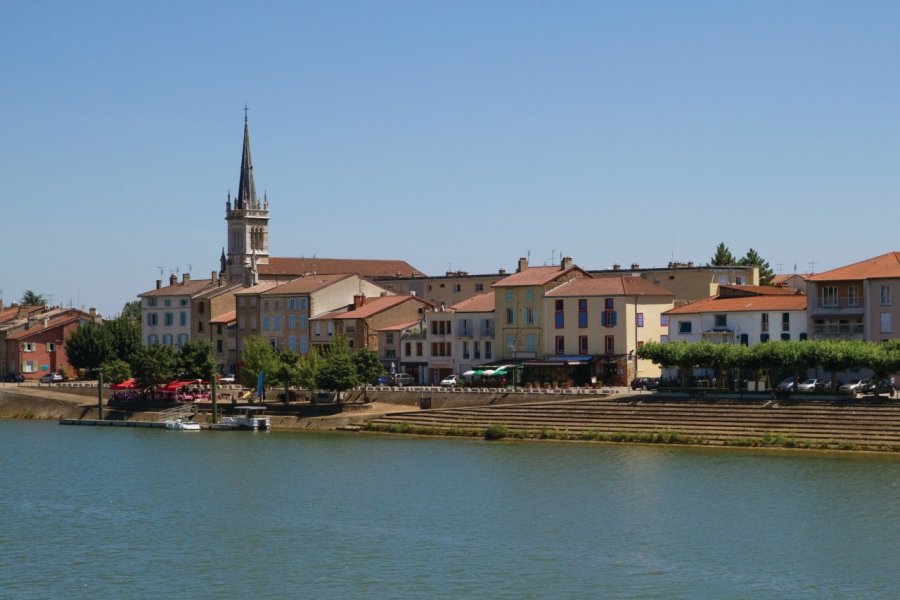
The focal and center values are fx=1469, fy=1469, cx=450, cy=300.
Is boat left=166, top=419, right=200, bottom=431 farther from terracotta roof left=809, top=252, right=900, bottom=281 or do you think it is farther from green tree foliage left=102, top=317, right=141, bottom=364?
terracotta roof left=809, top=252, right=900, bottom=281

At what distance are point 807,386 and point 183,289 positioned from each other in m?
66.5

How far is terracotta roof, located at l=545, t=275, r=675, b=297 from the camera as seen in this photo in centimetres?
9456

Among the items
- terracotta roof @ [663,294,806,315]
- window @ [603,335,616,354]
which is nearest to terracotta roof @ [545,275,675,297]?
terracotta roof @ [663,294,806,315]

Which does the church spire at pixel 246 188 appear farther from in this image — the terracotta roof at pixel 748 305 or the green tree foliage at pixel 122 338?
the terracotta roof at pixel 748 305

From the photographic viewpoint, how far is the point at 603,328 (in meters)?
94.6

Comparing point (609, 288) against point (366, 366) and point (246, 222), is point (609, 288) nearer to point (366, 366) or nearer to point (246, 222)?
point (366, 366)

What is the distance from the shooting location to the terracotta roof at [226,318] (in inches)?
4741

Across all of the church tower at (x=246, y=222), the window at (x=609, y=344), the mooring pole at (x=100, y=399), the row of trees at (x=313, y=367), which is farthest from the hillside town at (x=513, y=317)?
the church tower at (x=246, y=222)

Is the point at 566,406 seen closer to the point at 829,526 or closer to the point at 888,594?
the point at 829,526

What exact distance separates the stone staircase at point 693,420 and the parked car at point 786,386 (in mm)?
2660

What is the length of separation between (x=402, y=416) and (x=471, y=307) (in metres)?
18.6

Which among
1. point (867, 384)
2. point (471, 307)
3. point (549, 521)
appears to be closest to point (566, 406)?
point (867, 384)

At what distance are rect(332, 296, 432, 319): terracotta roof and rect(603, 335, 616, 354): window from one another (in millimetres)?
19190

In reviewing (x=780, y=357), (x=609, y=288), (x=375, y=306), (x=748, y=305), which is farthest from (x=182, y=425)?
(x=780, y=357)
